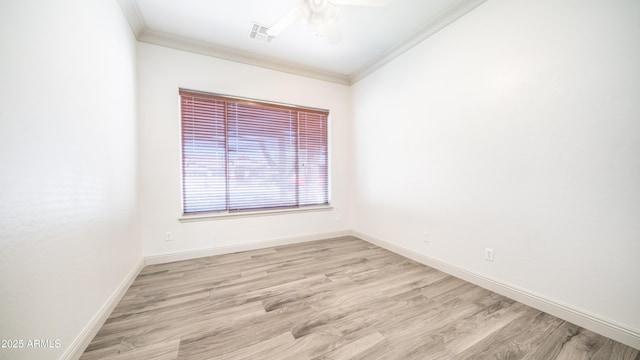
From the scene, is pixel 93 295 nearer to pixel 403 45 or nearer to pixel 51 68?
pixel 51 68

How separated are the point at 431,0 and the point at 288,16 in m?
1.50

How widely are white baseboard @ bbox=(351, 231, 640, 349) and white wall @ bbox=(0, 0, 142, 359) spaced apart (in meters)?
3.10

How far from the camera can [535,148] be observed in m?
1.74

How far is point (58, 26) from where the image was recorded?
1204mm

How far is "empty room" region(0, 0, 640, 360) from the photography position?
120 centimetres

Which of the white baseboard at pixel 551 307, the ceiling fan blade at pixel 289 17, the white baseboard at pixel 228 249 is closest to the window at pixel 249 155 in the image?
the white baseboard at pixel 228 249

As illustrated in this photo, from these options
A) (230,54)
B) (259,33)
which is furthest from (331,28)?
(230,54)

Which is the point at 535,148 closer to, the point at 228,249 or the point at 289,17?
the point at 289,17

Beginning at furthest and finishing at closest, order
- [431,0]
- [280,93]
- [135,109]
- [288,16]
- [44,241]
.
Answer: [280,93], [135,109], [431,0], [288,16], [44,241]

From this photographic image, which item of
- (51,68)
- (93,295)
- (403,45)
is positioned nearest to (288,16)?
(51,68)

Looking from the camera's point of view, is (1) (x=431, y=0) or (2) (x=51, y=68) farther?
(1) (x=431, y=0)

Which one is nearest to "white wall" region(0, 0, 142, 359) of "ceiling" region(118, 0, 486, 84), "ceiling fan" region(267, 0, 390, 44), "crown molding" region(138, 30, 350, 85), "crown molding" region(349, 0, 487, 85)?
"ceiling" region(118, 0, 486, 84)

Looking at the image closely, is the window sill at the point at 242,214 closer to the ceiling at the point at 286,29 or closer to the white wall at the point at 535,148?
the white wall at the point at 535,148

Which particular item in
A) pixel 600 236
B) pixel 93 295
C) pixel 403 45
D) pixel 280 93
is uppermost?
pixel 403 45
